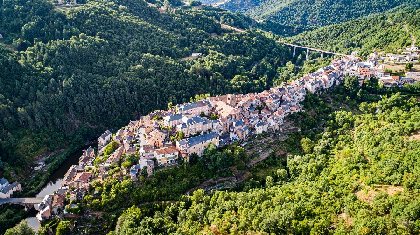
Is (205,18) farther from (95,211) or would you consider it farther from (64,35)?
(95,211)

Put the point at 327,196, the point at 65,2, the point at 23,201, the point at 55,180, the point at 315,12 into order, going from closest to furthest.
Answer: the point at 327,196, the point at 23,201, the point at 55,180, the point at 65,2, the point at 315,12

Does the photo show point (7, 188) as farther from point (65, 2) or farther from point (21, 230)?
point (65, 2)

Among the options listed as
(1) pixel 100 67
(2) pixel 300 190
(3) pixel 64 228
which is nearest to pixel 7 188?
(3) pixel 64 228

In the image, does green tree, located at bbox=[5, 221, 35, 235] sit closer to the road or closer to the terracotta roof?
the road

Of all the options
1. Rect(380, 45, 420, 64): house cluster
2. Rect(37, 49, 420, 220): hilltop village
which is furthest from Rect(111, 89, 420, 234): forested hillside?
Rect(380, 45, 420, 64): house cluster

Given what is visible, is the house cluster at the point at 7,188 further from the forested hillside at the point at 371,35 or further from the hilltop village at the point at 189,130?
the forested hillside at the point at 371,35

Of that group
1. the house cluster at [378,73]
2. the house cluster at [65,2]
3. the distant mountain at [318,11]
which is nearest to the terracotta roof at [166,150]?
the house cluster at [378,73]
